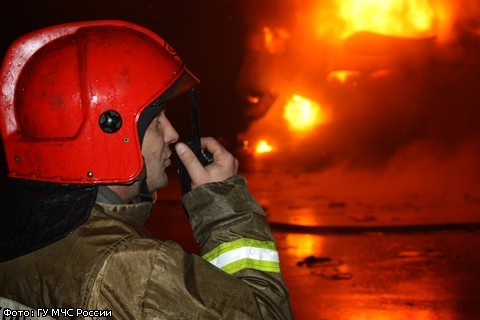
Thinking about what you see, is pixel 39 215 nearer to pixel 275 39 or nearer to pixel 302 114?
pixel 302 114

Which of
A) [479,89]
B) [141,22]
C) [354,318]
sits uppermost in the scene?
[141,22]

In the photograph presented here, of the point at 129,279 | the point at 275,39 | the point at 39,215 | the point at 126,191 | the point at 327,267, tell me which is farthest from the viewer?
the point at 275,39

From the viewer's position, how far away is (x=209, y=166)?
7.91 ft

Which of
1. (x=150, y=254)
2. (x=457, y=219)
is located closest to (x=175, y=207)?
(x=457, y=219)

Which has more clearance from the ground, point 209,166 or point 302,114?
point 209,166

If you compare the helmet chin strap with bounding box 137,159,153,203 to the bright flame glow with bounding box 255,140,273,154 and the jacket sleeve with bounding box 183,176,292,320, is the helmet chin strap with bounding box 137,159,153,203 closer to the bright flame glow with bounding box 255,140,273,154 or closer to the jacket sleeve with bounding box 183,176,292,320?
the jacket sleeve with bounding box 183,176,292,320

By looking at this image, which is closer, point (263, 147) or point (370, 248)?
point (370, 248)

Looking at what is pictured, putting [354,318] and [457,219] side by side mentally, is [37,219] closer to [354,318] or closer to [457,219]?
[354,318]

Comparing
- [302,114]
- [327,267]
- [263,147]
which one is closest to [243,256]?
[327,267]

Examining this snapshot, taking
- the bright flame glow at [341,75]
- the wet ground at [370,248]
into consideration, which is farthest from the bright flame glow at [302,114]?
the wet ground at [370,248]

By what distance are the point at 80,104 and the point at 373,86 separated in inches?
479

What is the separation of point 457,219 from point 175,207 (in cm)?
382

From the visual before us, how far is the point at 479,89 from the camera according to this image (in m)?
13.5

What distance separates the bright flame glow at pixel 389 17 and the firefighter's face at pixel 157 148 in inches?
439
